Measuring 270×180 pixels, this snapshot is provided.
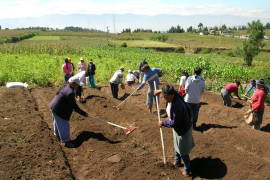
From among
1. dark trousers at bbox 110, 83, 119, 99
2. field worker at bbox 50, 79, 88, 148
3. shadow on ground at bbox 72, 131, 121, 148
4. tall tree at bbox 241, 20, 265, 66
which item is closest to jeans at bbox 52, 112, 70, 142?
field worker at bbox 50, 79, 88, 148

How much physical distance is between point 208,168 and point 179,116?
61.0 inches

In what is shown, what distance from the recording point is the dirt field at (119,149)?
17.4ft

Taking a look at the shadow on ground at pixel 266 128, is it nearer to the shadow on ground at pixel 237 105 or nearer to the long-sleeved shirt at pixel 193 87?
the shadow on ground at pixel 237 105

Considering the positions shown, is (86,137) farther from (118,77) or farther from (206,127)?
(118,77)

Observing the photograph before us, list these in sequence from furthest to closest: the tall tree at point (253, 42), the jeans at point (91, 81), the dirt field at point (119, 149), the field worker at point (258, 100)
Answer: the tall tree at point (253, 42) → the jeans at point (91, 81) → the field worker at point (258, 100) → the dirt field at point (119, 149)

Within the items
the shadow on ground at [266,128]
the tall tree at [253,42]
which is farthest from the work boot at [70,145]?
the tall tree at [253,42]

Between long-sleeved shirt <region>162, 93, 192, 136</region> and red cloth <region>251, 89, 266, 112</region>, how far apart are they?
3522mm

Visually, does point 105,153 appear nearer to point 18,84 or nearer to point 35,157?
point 35,157

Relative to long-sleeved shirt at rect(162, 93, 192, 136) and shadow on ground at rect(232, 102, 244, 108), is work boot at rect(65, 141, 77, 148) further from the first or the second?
shadow on ground at rect(232, 102, 244, 108)

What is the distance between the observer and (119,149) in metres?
6.50

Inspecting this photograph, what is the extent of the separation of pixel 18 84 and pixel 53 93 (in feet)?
6.84

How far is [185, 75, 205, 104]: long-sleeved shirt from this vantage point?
23.8 ft

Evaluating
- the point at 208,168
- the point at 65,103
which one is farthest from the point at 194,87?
the point at 65,103

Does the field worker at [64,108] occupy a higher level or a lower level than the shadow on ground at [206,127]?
higher
